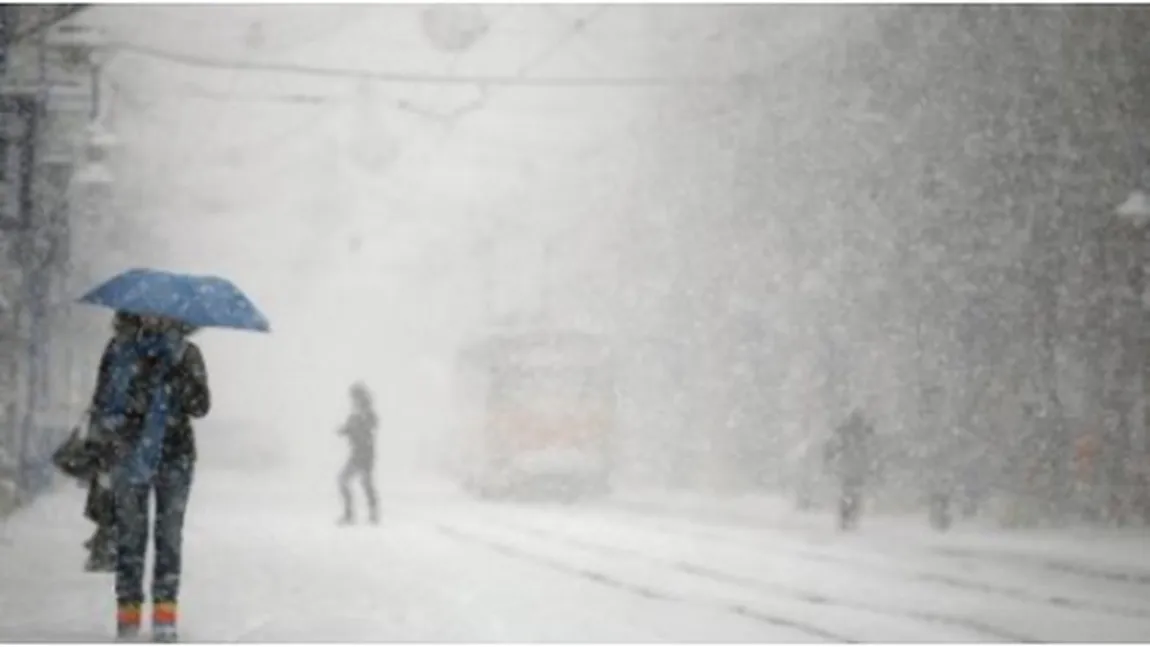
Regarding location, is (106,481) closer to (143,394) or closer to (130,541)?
(130,541)

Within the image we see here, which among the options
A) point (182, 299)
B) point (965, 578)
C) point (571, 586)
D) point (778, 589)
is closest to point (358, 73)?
point (571, 586)

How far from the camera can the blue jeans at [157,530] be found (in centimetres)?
734

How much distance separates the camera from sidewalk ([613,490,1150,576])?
14062 mm

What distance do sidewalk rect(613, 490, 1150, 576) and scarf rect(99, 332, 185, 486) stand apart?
26.9 ft

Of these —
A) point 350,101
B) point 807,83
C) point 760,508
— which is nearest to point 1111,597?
point 350,101

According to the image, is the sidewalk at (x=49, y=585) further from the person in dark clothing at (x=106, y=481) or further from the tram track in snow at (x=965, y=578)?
the tram track in snow at (x=965, y=578)

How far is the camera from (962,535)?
57.7 ft

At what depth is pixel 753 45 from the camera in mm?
19781

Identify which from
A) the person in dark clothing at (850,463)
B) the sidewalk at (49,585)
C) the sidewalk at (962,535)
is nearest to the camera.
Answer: the sidewalk at (49,585)

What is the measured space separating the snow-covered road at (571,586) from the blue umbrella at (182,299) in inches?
66.3

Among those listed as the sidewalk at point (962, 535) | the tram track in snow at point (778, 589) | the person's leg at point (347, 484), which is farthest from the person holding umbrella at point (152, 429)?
the person's leg at point (347, 484)

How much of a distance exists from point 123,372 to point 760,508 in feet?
54.9

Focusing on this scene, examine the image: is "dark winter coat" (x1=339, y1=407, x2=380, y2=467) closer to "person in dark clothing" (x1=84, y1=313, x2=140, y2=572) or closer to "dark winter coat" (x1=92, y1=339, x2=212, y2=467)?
"person in dark clothing" (x1=84, y1=313, x2=140, y2=572)

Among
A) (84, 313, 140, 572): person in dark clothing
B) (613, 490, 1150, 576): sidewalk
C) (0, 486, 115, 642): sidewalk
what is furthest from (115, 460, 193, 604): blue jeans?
(613, 490, 1150, 576): sidewalk
